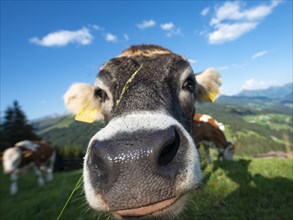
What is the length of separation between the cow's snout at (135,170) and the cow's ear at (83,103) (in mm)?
3184

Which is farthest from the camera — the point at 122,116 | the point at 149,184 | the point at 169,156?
the point at 122,116

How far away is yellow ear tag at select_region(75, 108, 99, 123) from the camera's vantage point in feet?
18.7

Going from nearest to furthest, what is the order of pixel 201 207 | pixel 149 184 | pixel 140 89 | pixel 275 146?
pixel 149 184, pixel 140 89, pixel 201 207, pixel 275 146

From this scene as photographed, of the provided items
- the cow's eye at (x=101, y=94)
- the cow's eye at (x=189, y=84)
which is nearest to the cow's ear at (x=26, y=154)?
the cow's eye at (x=101, y=94)

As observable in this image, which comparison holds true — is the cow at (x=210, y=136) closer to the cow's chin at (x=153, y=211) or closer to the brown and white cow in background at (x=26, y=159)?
the brown and white cow in background at (x=26, y=159)

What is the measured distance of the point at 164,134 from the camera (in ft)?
8.21

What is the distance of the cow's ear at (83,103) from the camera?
5711 millimetres

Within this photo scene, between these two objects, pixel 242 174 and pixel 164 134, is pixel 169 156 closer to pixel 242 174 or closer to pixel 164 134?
pixel 164 134

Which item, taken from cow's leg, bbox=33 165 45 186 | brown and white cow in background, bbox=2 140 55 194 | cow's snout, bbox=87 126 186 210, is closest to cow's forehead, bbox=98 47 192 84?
cow's snout, bbox=87 126 186 210

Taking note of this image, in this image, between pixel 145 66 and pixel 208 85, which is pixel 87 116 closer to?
pixel 145 66

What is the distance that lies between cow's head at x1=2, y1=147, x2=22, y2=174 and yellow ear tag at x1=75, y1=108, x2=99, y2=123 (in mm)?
11907

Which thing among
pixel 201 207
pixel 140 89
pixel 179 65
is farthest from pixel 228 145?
pixel 140 89

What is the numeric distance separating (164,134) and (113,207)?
739 mm

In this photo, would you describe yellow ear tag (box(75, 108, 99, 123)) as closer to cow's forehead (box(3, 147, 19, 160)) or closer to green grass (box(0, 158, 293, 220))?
green grass (box(0, 158, 293, 220))
